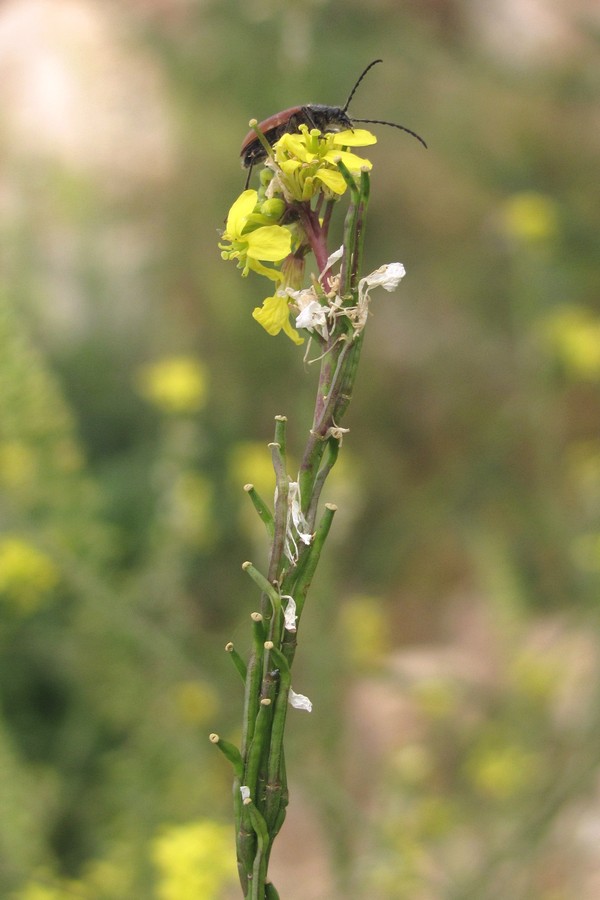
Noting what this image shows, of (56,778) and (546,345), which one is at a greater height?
(546,345)

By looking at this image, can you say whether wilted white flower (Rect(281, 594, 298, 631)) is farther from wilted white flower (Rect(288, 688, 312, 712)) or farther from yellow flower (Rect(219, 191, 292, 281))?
yellow flower (Rect(219, 191, 292, 281))

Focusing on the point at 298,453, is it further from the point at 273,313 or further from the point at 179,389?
the point at 273,313

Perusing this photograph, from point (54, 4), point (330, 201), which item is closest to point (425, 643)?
point (330, 201)

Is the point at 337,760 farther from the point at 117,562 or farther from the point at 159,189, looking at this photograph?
the point at 159,189

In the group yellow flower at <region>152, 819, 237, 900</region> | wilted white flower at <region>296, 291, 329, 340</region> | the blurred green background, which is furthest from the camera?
the blurred green background

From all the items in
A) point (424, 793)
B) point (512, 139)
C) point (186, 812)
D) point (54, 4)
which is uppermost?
point (54, 4)

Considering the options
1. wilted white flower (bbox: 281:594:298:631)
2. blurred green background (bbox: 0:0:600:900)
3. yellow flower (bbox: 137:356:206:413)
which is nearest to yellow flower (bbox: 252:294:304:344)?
wilted white flower (bbox: 281:594:298:631)
